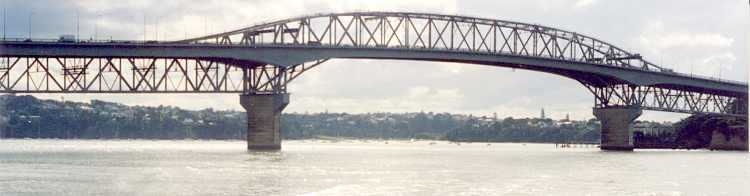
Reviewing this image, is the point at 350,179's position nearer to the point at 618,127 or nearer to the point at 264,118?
the point at 264,118

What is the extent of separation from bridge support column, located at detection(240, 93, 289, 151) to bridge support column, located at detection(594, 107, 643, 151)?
176 feet

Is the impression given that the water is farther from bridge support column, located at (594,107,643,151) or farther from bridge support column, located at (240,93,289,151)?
bridge support column, located at (594,107,643,151)

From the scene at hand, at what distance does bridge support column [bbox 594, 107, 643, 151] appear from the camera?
170m

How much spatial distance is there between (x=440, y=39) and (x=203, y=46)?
31392mm

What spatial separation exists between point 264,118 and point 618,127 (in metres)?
58.0

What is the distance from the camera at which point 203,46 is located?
131500mm

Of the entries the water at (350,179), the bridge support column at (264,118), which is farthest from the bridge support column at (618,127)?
the water at (350,179)

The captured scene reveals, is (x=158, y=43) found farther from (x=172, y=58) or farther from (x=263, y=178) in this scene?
(x=263, y=178)

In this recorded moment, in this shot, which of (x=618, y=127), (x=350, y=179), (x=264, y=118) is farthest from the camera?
(x=618, y=127)

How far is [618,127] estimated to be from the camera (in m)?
172

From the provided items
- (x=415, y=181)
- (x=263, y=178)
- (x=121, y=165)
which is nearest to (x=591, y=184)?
(x=415, y=181)

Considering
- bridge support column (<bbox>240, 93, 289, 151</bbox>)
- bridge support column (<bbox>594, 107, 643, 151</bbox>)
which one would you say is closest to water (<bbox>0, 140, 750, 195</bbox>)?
bridge support column (<bbox>240, 93, 289, 151</bbox>)

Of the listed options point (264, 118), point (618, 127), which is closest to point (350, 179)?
point (264, 118)

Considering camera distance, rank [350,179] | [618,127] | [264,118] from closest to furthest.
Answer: [350,179] < [264,118] < [618,127]
